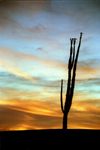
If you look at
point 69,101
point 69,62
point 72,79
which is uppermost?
point 69,62
